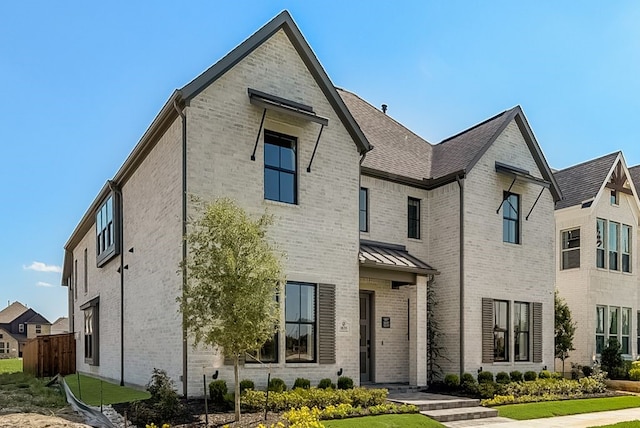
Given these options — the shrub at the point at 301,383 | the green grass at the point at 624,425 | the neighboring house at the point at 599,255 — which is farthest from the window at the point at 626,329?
the shrub at the point at 301,383

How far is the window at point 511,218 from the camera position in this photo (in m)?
19.2

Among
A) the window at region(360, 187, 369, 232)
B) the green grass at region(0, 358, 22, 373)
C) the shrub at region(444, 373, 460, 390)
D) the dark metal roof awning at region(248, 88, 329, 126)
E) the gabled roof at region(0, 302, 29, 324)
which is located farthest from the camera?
the gabled roof at region(0, 302, 29, 324)

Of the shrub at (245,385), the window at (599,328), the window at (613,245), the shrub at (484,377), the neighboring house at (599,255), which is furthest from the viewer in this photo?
the window at (613,245)

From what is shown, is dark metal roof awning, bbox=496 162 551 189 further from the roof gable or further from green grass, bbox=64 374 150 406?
green grass, bbox=64 374 150 406

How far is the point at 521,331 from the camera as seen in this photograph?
19.1m

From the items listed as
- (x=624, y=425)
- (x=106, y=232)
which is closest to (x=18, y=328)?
(x=106, y=232)

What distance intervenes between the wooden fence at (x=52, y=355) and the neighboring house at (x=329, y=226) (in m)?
2.55

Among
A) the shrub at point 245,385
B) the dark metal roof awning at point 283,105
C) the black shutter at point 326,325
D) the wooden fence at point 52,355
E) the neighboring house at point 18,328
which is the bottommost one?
the neighboring house at point 18,328

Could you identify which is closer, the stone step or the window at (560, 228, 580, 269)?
the stone step

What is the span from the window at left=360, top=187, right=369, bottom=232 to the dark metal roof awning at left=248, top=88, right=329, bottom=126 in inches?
144

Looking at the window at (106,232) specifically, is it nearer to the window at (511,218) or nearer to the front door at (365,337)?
the front door at (365,337)

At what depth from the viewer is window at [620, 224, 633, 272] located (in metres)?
24.3

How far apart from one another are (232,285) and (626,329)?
2093cm

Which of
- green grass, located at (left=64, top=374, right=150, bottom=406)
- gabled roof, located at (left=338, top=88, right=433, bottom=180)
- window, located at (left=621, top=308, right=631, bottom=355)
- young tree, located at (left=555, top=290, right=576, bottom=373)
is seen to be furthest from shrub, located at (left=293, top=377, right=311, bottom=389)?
window, located at (left=621, top=308, right=631, bottom=355)
